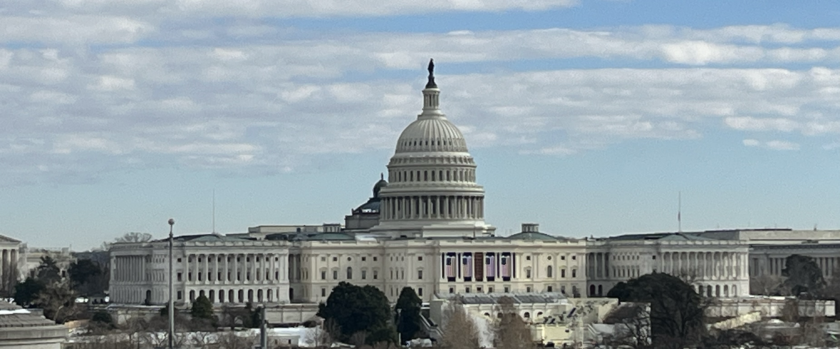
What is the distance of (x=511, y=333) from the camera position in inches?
5379

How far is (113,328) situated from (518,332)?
29194mm

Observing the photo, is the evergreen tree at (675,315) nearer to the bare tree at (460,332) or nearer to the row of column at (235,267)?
the bare tree at (460,332)

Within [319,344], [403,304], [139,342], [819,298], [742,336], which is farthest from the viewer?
[819,298]

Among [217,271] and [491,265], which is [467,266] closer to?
[491,265]

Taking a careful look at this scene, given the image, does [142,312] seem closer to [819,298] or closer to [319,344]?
[319,344]

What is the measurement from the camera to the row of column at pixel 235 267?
193m

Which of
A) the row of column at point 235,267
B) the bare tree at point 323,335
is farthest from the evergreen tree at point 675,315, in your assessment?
the row of column at point 235,267

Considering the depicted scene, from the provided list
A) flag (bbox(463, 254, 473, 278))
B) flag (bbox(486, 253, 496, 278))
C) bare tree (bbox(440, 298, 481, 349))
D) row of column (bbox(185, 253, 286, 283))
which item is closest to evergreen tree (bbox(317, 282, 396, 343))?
bare tree (bbox(440, 298, 481, 349))

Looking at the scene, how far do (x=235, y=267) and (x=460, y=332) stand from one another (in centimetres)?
5785

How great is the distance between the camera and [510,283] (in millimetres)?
199500

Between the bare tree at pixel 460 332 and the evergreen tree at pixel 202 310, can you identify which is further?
the evergreen tree at pixel 202 310

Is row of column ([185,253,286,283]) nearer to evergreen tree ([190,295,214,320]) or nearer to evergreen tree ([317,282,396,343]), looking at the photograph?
evergreen tree ([190,295,214,320])

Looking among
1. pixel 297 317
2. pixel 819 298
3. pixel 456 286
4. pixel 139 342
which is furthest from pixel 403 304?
pixel 139 342

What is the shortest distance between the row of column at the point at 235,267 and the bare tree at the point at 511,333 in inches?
1440
